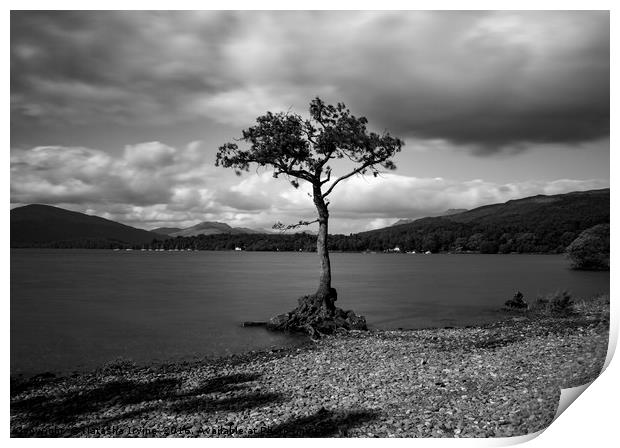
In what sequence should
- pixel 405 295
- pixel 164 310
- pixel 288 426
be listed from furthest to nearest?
pixel 405 295 < pixel 164 310 < pixel 288 426

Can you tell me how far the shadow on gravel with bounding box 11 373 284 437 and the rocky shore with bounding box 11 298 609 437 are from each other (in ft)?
0.05

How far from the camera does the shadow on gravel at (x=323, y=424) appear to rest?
5.33m

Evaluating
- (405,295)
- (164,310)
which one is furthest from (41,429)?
(405,295)

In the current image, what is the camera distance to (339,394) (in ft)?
20.7

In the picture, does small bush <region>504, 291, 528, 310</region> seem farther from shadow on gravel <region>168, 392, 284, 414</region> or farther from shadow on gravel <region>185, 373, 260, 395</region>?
shadow on gravel <region>168, 392, 284, 414</region>

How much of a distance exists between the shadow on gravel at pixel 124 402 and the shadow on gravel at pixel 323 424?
832 millimetres

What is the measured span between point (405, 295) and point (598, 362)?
21.7m

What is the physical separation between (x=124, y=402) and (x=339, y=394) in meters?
3.08

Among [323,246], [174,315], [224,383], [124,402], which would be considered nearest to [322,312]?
[323,246]

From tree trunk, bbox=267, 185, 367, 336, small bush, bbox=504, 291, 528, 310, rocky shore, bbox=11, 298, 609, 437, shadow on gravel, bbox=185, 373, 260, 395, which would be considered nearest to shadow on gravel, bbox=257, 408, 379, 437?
rocky shore, bbox=11, 298, 609, 437

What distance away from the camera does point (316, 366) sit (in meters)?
8.11

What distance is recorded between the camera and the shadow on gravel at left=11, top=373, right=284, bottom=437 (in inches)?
243

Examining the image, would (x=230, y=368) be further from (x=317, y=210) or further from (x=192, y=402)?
(x=317, y=210)

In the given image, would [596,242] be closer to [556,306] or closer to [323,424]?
[323,424]
